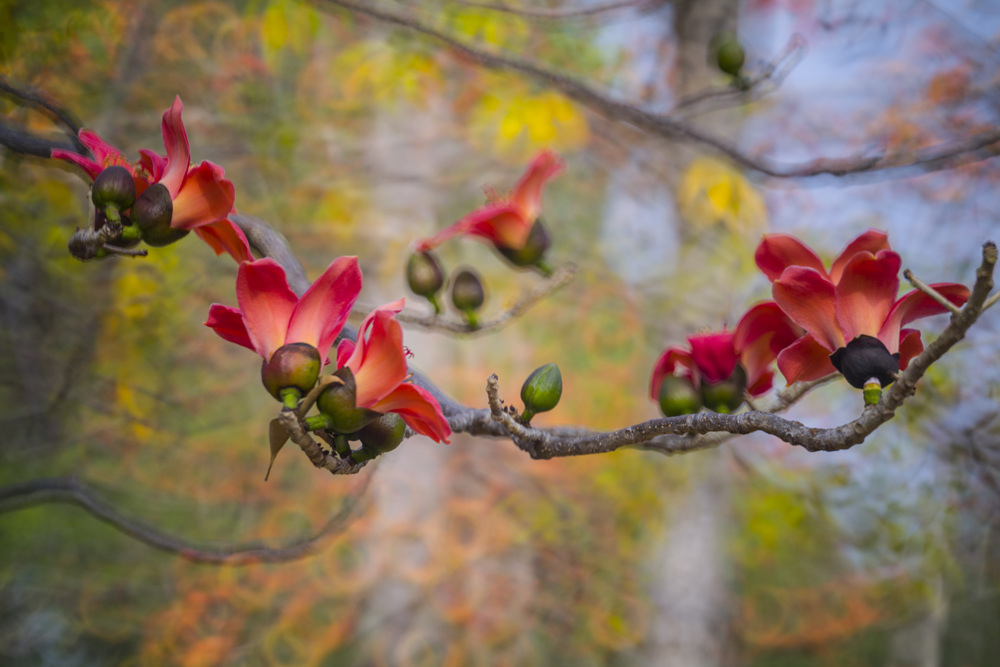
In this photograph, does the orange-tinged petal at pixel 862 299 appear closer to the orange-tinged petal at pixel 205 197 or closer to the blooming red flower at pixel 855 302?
the blooming red flower at pixel 855 302

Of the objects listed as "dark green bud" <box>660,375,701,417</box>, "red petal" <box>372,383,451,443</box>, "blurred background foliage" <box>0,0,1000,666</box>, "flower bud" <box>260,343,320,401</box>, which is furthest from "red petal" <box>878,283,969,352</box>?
"blurred background foliage" <box>0,0,1000,666</box>

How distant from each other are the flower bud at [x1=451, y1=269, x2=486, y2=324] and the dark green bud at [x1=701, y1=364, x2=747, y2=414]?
49 centimetres

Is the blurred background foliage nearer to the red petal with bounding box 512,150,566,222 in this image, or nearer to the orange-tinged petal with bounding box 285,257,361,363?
the red petal with bounding box 512,150,566,222

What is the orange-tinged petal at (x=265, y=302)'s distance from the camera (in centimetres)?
59

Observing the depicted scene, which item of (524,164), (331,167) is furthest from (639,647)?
(331,167)

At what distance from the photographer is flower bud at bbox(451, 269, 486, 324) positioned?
4.02ft

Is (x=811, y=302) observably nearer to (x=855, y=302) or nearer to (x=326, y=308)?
(x=855, y=302)

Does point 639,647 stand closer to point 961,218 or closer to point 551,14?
point 961,218

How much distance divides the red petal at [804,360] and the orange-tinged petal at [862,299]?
0.05 metres

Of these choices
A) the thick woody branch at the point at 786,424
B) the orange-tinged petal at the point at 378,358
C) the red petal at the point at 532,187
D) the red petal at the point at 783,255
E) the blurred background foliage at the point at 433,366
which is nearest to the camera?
the thick woody branch at the point at 786,424

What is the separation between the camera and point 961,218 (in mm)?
2482

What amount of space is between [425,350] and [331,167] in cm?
107

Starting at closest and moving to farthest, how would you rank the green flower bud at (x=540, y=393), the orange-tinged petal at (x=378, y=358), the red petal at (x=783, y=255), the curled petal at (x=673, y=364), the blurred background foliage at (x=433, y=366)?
1. the orange-tinged petal at (x=378, y=358)
2. the red petal at (x=783, y=255)
3. the green flower bud at (x=540, y=393)
4. the curled petal at (x=673, y=364)
5. the blurred background foliage at (x=433, y=366)

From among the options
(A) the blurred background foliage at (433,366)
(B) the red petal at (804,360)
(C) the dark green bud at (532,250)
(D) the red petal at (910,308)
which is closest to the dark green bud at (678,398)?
(B) the red petal at (804,360)
